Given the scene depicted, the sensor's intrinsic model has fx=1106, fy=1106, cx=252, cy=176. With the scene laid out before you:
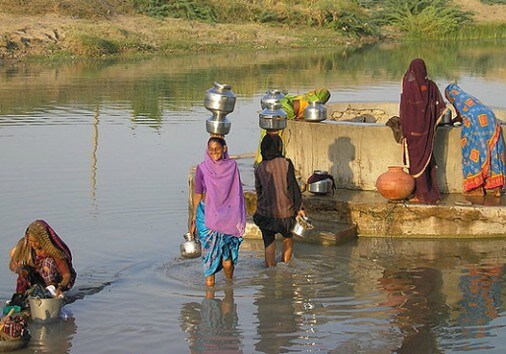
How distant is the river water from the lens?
7.67m

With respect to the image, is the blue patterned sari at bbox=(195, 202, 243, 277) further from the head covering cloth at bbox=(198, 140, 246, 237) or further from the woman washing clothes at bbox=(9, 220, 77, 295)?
the woman washing clothes at bbox=(9, 220, 77, 295)

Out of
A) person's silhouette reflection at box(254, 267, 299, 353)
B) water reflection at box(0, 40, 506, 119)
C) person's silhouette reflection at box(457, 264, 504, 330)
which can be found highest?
water reflection at box(0, 40, 506, 119)

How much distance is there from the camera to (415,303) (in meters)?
8.44

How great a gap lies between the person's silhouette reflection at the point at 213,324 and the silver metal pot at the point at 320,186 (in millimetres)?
2348

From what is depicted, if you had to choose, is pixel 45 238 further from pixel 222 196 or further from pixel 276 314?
pixel 276 314

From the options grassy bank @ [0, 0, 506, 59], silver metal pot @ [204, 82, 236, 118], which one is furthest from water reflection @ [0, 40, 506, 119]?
silver metal pot @ [204, 82, 236, 118]

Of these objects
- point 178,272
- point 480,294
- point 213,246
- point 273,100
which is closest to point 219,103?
point 213,246

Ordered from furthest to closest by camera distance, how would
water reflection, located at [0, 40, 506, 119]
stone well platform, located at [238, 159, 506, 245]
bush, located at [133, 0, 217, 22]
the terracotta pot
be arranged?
bush, located at [133, 0, 217, 22] < water reflection, located at [0, 40, 506, 119] < the terracotta pot < stone well platform, located at [238, 159, 506, 245]

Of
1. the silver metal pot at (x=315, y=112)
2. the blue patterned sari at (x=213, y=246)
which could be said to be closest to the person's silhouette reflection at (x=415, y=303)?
the blue patterned sari at (x=213, y=246)

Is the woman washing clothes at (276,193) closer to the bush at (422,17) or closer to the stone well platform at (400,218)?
the stone well platform at (400,218)

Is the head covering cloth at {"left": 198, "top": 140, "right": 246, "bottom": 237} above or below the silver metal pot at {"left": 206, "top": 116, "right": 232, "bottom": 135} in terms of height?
below

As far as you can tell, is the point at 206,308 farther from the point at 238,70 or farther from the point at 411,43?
the point at 411,43

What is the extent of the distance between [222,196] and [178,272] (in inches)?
44.6

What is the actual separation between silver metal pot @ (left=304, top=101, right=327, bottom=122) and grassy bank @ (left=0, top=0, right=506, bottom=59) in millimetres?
21541
